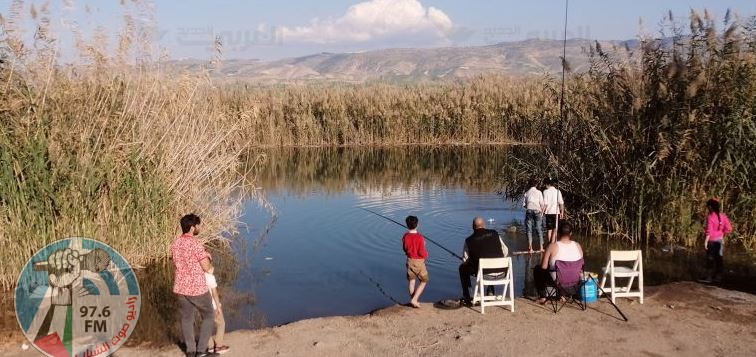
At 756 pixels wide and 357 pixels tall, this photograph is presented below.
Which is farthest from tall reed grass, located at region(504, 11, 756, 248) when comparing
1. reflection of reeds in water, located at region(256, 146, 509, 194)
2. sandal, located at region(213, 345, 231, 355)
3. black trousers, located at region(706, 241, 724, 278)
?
sandal, located at region(213, 345, 231, 355)

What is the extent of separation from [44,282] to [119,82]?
3.61 meters

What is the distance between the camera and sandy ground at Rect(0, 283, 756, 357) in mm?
8359

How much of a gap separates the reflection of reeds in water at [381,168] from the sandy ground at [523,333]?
13.3m

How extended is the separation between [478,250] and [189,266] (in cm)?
412

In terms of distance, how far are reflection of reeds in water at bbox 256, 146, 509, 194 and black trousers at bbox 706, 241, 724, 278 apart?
11.6 m

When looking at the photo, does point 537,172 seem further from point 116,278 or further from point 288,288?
point 116,278

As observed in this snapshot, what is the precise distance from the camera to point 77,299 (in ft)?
36.0

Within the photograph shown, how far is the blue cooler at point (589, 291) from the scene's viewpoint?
9.88 metres

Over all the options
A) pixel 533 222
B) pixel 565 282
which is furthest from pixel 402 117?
pixel 565 282

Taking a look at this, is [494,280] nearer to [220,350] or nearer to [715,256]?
[220,350]

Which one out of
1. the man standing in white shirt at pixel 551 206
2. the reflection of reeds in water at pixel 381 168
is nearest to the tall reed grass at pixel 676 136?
the man standing in white shirt at pixel 551 206

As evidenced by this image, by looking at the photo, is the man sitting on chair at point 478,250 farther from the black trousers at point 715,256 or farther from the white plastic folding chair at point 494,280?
→ the black trousers at point 715,256

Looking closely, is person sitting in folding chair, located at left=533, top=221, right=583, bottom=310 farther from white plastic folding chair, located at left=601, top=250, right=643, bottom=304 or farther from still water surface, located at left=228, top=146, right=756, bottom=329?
still water surface, located at left=228, top=146, right=756, bottom=329

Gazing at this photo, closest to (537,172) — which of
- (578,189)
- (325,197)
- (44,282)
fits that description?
(578,189)
